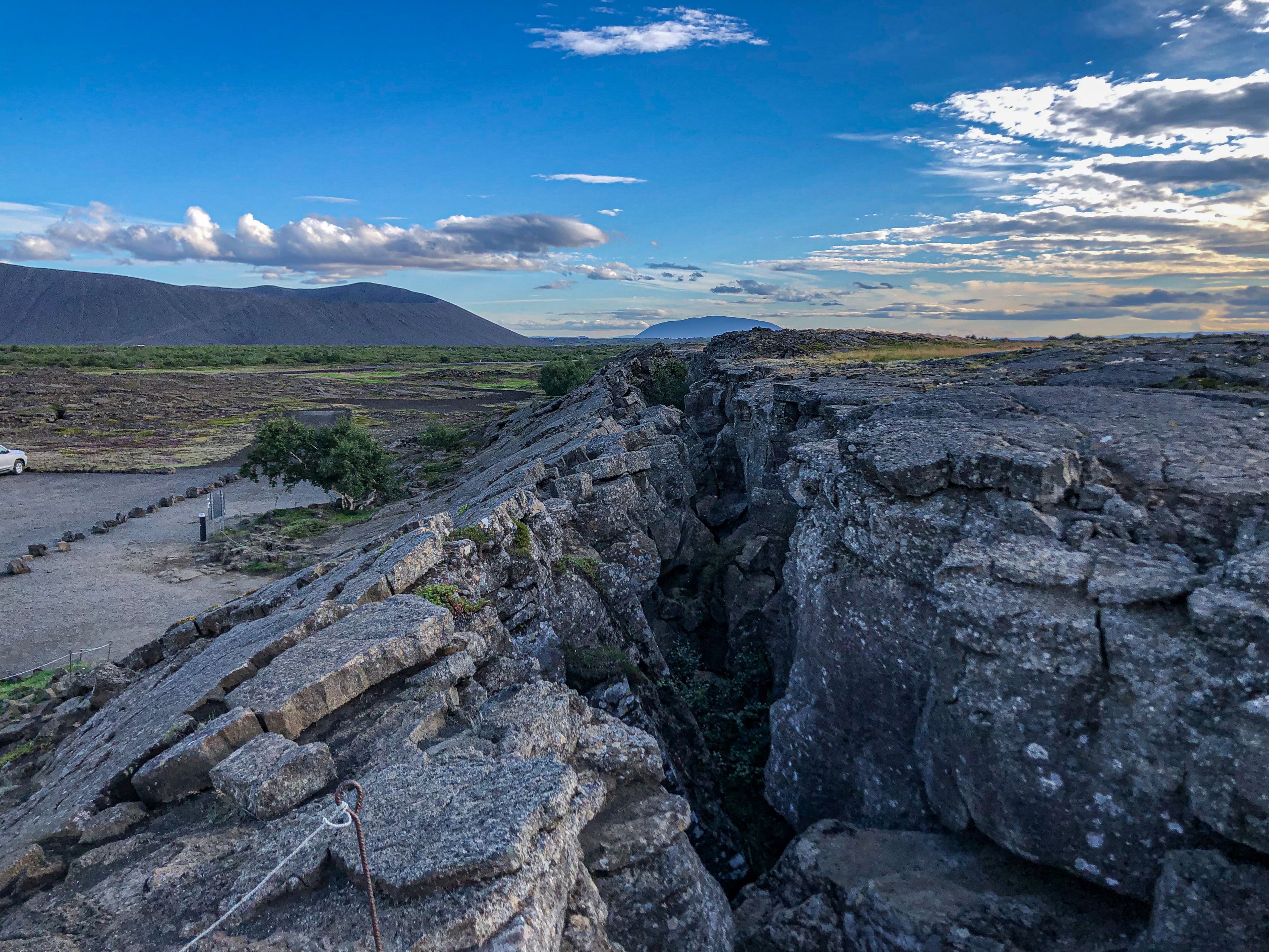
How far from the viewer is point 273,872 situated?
576 cm

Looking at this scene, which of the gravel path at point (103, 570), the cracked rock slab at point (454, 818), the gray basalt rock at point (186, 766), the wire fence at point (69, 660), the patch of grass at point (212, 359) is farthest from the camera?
the patch of grass at point (212, 359)

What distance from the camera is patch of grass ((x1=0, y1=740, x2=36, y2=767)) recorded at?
12078mm

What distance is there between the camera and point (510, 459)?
2845 centimetres

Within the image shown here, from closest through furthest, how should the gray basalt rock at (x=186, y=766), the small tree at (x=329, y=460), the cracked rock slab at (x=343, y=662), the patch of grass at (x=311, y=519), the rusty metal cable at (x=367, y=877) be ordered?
the rusty metal cable at (x=367, y=877) < the gray basalt rock at (x=186, y=766) < the cracked rock slab at (x=343, y=662) < the patch of grass at (x=311, y=519) < the small tree at (x=329, y=460)

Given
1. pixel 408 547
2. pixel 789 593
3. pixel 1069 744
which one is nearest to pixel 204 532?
pixel 408 547

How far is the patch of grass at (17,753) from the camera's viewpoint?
12078 mm

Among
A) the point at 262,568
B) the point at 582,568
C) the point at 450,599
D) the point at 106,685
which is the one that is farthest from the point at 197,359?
the point at 450,599

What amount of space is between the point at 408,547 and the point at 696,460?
15400mm

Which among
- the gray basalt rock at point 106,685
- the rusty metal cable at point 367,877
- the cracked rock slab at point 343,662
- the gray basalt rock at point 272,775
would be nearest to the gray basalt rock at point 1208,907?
the rusty metal cable at point 367,877

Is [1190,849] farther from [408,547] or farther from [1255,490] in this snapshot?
[408,547]

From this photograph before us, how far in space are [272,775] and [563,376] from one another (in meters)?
67.5

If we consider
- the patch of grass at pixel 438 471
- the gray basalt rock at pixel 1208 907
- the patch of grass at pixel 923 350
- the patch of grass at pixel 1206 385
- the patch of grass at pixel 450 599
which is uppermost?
the patch of grass at pixel 923 350

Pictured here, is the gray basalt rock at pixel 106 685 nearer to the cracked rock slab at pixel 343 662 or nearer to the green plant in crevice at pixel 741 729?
the cracked rock slab at pixel 343 662

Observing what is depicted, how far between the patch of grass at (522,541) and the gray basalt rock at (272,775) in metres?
5.62
